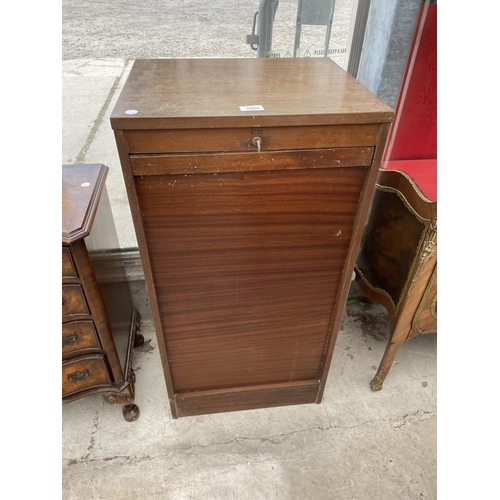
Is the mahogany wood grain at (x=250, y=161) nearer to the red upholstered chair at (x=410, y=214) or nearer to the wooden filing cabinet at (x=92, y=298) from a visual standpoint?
the wooden filing cabinet at (x=92, y=298)

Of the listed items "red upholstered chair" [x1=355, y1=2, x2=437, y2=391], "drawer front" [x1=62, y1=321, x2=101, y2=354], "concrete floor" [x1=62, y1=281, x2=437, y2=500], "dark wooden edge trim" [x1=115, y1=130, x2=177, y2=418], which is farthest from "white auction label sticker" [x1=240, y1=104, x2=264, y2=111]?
"concrete floor" [x1=62, y1=281, x2=437, y2=500]

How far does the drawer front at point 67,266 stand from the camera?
3.40ft

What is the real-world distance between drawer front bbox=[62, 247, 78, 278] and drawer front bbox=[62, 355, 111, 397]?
354 mm

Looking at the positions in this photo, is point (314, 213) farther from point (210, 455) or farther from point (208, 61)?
point (210, 455)

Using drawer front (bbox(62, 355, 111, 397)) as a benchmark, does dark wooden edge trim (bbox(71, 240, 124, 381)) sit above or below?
above

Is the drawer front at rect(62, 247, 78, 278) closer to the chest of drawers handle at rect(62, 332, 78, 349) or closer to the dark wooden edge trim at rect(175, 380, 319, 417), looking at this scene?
the chest of drawers handle at rect(62, 332, 78, 349)

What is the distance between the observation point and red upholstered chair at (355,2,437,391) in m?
1.30

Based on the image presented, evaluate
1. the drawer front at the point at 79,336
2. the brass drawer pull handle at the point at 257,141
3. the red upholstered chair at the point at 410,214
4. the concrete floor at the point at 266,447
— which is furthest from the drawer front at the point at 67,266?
the red upholstered chair at the point at 410,214

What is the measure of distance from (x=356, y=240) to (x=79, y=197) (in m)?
0.79

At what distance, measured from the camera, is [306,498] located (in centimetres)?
128

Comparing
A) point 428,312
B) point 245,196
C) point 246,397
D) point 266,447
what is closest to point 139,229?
point 245,196

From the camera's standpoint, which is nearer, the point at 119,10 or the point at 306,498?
the point at 306,498
